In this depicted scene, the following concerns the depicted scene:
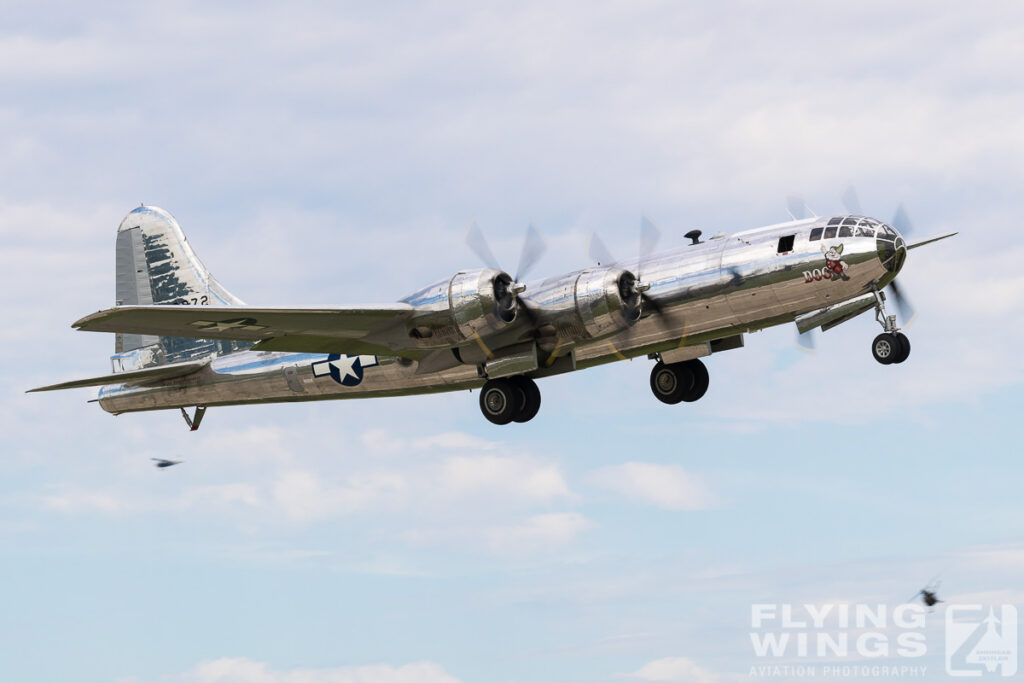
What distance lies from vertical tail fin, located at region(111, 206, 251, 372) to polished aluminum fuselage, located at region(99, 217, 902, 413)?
4276 millimetres

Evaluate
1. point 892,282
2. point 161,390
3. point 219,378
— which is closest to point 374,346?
point 219,378

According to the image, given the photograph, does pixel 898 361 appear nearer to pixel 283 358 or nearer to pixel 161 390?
pixel 283 358

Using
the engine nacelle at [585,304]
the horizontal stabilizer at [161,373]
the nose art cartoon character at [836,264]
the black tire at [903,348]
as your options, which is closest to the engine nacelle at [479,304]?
the engine nacelle at [585,304]

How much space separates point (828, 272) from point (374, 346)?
1006 cm

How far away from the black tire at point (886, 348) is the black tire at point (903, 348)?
0.10 feet

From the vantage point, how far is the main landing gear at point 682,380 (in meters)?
29.3

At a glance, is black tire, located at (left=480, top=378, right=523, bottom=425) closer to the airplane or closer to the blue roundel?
the airplane

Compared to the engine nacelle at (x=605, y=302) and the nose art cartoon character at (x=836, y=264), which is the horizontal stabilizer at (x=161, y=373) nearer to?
the engine nacelle at (x=605, y=302)

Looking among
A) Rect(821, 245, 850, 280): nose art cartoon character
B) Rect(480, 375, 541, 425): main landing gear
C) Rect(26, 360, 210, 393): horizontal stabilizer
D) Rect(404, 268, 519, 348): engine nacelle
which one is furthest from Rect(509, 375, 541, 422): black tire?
Rect(26, 360, 210, 393): horizontal stabilizer

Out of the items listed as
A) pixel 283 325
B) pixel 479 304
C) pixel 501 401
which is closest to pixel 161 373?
pixel 283 325

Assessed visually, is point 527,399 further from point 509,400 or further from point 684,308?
point 684,308

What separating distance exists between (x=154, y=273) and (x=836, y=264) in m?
19.9

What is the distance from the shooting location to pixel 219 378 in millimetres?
30422

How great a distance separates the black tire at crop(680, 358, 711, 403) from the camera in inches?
1156
